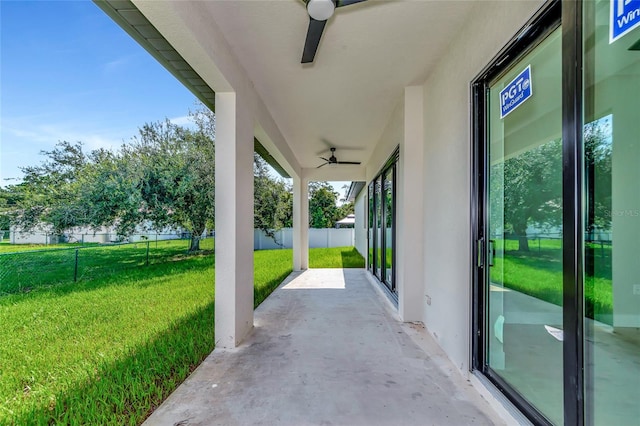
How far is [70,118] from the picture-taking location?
8438 mm

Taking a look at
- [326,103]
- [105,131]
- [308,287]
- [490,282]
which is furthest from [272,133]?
[105,131]

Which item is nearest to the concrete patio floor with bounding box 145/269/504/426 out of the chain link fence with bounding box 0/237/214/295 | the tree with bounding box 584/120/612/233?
the tree with bounding box 584/120/612/233

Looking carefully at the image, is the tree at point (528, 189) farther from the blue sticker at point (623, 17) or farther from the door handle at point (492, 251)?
the blue sticker at point (623, 17)

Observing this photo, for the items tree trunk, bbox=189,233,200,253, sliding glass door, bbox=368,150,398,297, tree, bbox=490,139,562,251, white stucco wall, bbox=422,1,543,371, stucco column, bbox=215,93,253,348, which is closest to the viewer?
tree, bbox=490,139,562,251

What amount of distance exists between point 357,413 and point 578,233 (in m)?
1.60

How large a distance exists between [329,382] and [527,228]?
5.72 feet

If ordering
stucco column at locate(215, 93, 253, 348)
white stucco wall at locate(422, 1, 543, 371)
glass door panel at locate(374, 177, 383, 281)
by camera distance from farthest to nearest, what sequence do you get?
glass door panel at locate(374, 177, 383, 281) < stucco column at locate(215, 93, 253, 348) < white stucco wall at locate(422, 1, 543, 371)

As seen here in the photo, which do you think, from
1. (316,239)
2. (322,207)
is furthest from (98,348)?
(322,207)

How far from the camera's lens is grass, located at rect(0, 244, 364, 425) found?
1917 millimetres

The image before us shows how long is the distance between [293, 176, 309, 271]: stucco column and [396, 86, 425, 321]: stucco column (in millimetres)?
4480

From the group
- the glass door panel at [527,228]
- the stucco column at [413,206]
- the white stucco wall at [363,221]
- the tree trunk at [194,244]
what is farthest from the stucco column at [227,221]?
the tree trunk at [194,244]

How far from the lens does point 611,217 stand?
1.23m

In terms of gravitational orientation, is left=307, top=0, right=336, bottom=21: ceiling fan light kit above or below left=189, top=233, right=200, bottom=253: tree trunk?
above

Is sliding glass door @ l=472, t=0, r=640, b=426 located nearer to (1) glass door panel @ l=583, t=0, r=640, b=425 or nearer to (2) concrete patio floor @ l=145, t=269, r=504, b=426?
(1) glass door panel @ l=583, t=0, r=640, b=425
